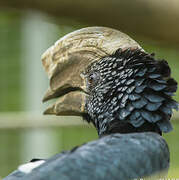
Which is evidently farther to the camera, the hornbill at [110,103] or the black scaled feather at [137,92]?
the black scaled feather at [137,92]

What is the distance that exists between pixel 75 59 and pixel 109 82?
0.24m

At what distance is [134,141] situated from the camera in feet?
6.91

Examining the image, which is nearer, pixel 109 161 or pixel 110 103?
pixel 109 161

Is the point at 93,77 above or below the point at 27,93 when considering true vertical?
above

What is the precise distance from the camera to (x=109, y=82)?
2588 mm

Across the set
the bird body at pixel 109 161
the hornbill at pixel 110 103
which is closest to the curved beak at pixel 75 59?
the hornbill at pixel 110 103

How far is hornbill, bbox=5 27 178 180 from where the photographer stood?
6.41ft

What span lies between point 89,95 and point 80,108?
0.10m

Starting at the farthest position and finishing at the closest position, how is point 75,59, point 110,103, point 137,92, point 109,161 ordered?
1. point 75,59
2. point 110,103
3. point 137,92
4. point 109,161

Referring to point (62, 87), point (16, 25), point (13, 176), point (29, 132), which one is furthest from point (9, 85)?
point (13, 176)

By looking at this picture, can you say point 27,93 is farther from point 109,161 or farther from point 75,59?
point 109,161

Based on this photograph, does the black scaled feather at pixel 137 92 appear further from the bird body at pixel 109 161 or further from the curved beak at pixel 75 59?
the bird body at pixel 109 161

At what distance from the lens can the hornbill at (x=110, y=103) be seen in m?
1.95

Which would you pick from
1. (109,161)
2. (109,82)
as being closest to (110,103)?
(109,82)
